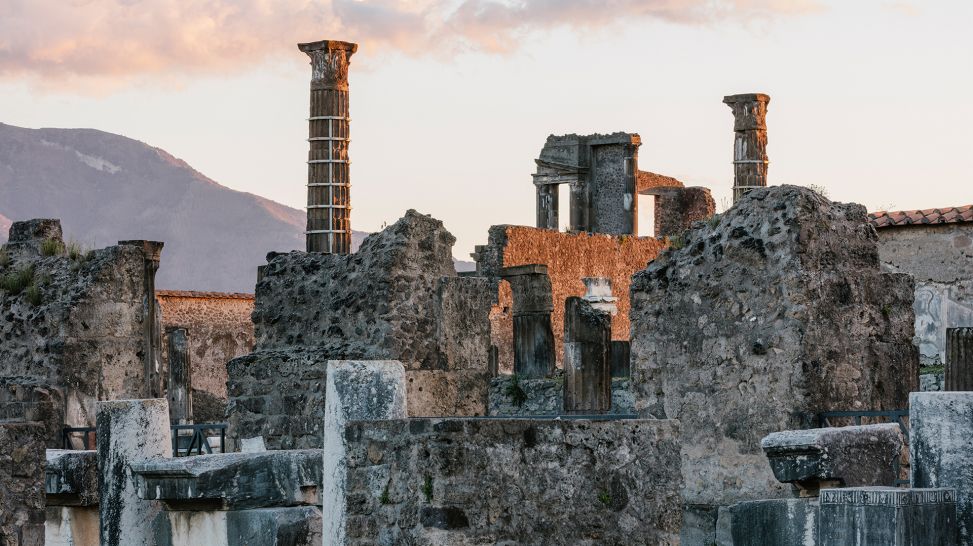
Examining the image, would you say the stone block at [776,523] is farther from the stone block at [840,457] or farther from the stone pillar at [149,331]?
the stone pillar at [149,331]

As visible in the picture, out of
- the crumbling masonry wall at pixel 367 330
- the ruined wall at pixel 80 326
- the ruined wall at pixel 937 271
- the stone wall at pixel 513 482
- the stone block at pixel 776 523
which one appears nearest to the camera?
the stone wall at pixel 513 482

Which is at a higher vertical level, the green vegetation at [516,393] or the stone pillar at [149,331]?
the stone pillar at [149,331]

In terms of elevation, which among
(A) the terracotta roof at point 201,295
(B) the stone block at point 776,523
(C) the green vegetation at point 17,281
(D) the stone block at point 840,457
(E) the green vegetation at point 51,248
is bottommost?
(B) the stone block at point 776,523

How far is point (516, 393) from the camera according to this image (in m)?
22.0

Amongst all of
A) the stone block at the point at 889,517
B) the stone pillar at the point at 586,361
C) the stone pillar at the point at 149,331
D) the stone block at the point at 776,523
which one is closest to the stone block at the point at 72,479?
the stone block at the point at 776,523

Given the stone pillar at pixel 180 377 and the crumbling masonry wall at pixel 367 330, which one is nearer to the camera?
the crumbling masonry wall at pixel 367 330

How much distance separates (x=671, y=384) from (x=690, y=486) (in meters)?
0.66

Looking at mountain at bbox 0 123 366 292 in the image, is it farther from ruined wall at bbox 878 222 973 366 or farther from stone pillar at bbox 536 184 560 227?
ruined wall at bbox 878 222 973 366

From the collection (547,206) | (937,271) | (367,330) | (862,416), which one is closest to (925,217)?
(937,271)

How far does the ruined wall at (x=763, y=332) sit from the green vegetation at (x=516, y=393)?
35.2ft

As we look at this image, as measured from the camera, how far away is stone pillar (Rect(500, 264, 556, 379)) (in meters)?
23.7

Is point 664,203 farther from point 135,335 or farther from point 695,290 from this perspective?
point 695,290

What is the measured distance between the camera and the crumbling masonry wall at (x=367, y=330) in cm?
1351

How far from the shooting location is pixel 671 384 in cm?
1109
